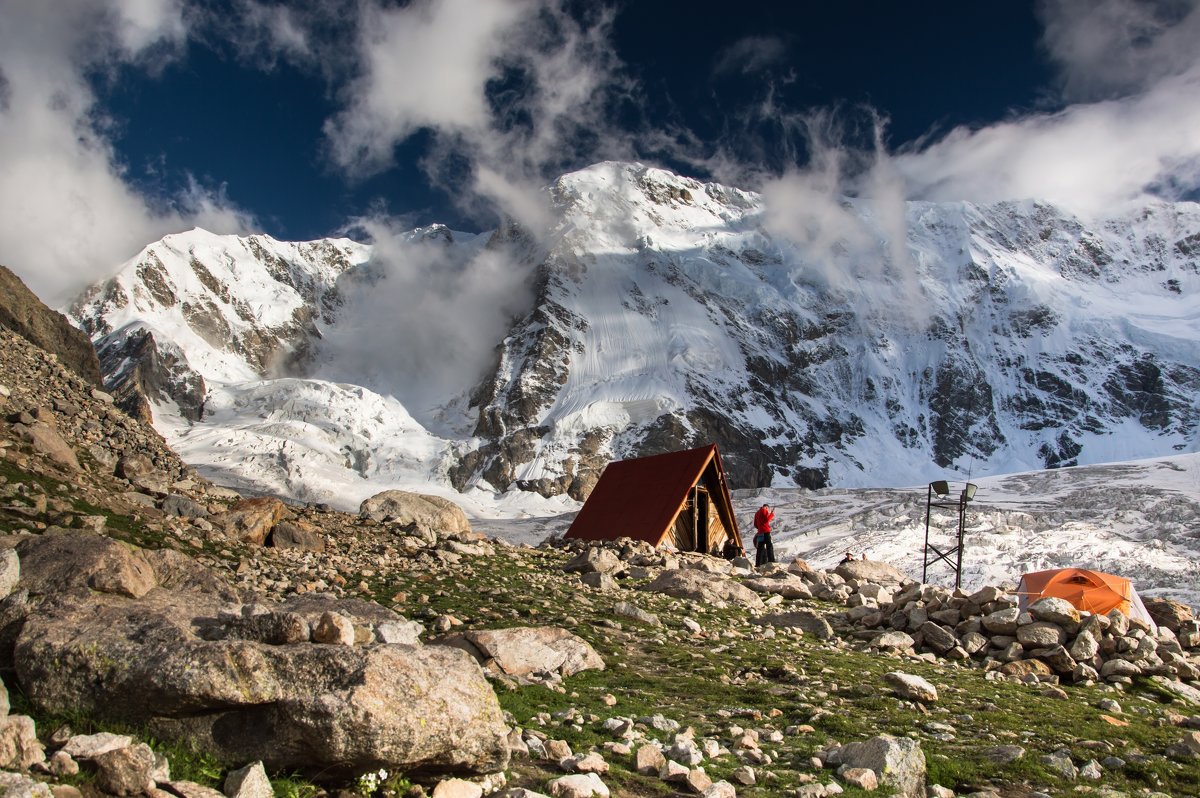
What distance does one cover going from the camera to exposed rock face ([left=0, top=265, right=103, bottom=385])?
3791 centimetres

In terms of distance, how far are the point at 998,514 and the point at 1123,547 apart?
14.2 m

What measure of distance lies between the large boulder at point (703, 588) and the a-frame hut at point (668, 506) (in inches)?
401

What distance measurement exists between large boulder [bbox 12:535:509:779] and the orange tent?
1678cm

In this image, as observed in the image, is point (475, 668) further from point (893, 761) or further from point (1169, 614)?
point (1169, 614)

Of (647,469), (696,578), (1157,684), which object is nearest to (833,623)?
(696,578)

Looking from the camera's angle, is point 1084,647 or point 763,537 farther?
point 763,537

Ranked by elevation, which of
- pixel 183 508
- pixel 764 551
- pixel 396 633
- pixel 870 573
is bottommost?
pixel 870 573

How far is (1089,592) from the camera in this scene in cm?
2014

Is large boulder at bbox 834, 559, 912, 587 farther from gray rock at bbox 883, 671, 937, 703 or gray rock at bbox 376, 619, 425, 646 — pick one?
gray rock at bbox 376, 619, 425, 646

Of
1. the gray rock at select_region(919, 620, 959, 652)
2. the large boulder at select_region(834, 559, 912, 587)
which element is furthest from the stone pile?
the large boulder at select_region(834, 559, 912, 587)

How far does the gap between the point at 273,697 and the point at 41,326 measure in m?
44.5

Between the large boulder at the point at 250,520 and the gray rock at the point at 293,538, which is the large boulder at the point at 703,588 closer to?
the gray rock at the point at 293,538

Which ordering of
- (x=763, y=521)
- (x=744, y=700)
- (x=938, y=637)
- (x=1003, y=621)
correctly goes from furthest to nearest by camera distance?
(x=763, y=521) → (x=938, y=637) → (x=1003, y=621) → (x=744, y=700)

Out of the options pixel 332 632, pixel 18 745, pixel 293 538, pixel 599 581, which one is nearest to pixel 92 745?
pixel 18 745
